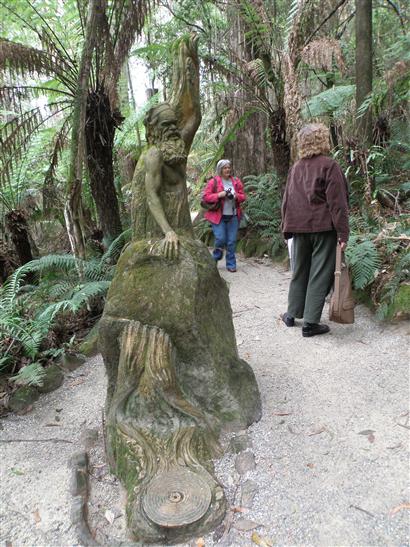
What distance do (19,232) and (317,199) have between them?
4613 millimetres

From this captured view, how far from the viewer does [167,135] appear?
2873 mm

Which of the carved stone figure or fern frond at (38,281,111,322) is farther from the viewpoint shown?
fern frond at (38,281,111,322)

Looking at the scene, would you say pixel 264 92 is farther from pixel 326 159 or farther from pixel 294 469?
pixel 294 469

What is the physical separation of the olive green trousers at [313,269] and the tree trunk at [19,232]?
4.27 m

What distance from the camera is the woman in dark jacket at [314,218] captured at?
147 inches

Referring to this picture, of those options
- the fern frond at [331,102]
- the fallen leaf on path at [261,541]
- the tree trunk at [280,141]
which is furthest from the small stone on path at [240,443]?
the fern frond at [331,102]

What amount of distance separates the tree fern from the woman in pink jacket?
226 cm

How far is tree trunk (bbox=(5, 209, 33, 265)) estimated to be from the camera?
6242mm

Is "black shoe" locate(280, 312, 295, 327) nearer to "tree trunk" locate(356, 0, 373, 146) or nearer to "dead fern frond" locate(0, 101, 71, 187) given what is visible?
"tree trunk" locate(356, 0, 373, 146)

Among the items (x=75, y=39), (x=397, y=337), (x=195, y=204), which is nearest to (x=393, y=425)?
(x=397, y=337)

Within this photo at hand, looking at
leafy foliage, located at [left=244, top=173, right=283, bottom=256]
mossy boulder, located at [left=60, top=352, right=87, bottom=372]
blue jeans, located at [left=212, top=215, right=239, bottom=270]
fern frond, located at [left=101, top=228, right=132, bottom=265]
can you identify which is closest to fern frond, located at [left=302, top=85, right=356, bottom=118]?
leafy foliage, located at [left=244, top=173, right=283, bottom=256]

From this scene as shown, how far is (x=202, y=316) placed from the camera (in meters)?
2.77

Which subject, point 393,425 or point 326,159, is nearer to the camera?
point 393,425

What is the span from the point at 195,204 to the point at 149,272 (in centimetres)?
765
